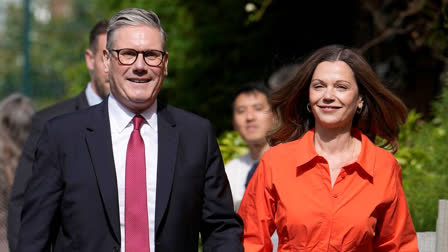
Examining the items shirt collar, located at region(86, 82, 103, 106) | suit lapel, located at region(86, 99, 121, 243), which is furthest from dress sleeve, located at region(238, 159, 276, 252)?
shirt collar, located at region(86, 82, 103, 106)

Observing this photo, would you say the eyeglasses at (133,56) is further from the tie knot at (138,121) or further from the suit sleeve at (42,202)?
the suit sleeve at (42,202)

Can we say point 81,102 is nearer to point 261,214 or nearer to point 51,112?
point 51,112

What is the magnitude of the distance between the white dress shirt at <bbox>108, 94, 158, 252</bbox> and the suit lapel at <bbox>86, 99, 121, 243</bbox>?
33 mm

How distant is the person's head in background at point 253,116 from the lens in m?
4.74

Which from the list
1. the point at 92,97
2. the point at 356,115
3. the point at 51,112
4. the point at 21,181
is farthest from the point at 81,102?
the point at 356,115

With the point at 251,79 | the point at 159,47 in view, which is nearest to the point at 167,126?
the point at 159,47

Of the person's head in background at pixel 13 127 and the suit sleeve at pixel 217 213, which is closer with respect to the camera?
the suit sleeve at pixel 217 213

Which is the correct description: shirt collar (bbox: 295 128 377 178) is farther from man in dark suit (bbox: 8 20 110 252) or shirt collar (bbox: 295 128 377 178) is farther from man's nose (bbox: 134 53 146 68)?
man in dark suit (bbox: 8 20 110 252)

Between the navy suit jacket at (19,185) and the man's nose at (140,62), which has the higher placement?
the man's nose at (140,62)

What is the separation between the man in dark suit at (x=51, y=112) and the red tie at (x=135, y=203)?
50.7 inches

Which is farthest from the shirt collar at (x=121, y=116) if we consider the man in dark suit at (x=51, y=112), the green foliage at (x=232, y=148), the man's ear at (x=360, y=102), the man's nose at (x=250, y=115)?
the green foliage at (x=232, y=148)

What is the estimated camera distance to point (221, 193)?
118 inches

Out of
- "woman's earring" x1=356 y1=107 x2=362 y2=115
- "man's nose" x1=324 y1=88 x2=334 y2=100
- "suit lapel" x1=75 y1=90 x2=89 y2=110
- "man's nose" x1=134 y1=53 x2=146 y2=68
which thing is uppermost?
"man's nose" x1=134 y1=53 x2=146 y2=68

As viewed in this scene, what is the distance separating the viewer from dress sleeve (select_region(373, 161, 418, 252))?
117 inches
